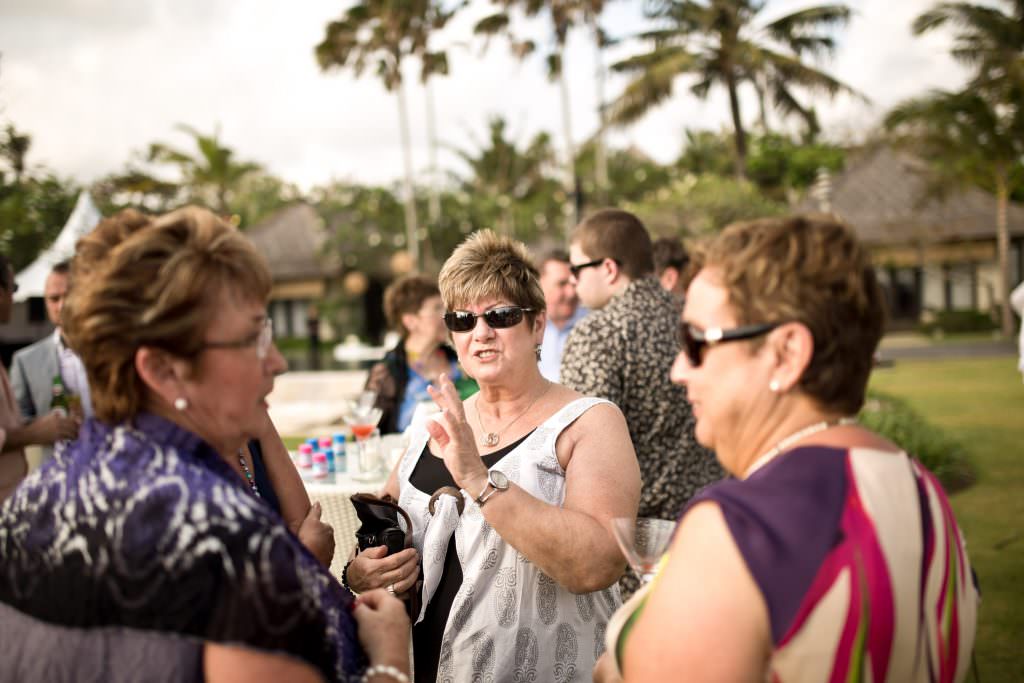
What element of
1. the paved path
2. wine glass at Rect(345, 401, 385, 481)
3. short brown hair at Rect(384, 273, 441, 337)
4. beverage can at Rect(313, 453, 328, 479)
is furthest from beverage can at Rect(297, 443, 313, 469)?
the paved path

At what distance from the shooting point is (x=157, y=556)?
1.23m

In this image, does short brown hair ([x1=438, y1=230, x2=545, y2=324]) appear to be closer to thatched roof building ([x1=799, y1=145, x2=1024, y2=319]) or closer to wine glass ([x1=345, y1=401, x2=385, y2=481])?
wine glass ([x1=345, y1=401, x2=385, y2=481])

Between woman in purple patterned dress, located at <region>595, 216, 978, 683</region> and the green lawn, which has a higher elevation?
woman in purple patterned dress, located at <region>595, 216, 978, 683</region>

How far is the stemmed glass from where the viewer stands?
448 cm

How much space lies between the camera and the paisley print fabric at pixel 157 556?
1.23 m

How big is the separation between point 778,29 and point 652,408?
95.2 feet

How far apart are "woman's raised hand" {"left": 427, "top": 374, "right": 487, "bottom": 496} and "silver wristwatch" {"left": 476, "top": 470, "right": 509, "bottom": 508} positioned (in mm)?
12

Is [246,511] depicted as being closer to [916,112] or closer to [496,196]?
[916,112]

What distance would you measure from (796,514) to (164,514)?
1026 millimetres

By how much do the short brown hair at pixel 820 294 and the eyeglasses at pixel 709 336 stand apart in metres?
0.01

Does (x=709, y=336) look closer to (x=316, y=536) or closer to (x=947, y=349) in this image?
(x=316, y=536)

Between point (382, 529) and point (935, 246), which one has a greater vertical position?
point (382, 529)

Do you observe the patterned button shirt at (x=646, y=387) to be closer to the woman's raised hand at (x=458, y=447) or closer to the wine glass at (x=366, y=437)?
the woman's raised hand at (x=458, y=447)

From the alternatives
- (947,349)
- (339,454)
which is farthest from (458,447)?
(947,349)
